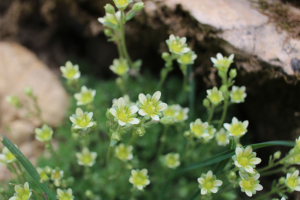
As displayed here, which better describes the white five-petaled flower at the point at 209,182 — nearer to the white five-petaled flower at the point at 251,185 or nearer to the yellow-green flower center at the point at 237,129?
the white five-petaled flower at the point at 251,185

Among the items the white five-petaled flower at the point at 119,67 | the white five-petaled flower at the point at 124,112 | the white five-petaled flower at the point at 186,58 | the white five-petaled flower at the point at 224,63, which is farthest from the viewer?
the white five-petaled flower at the point at 119,67

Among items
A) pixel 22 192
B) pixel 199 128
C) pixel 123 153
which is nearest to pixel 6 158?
pixel 22 192

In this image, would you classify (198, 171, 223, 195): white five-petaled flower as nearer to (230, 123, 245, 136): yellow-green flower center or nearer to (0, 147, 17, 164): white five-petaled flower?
(230, 123, 245, 136): yellow-green flower center

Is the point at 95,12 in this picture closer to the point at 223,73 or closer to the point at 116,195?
the point at 223,73

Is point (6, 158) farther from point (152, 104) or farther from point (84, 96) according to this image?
point (152, 104)

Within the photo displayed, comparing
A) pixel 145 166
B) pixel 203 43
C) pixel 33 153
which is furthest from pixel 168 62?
pixel 33 153

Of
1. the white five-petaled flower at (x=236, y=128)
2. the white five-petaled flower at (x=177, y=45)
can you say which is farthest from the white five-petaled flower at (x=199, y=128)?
the white five-petaled flower at (x=177, y=45)

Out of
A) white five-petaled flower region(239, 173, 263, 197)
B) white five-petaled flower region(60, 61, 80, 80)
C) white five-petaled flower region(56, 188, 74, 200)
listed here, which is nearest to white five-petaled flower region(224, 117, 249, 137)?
white five-petaled flower region(239, 173, 263, 197)
